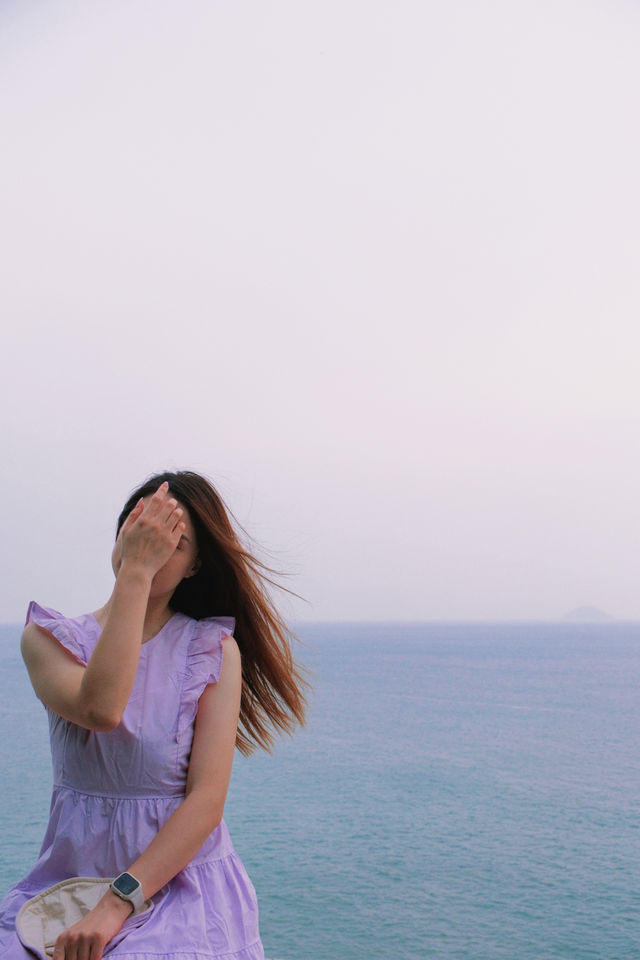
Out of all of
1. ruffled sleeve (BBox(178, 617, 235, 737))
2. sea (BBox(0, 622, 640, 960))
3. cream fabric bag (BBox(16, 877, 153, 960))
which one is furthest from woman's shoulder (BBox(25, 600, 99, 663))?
sea (BBox(0, 622, 640, 960))

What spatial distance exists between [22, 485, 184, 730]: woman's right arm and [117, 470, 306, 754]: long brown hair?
0.15 metres

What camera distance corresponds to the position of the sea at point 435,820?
24281mm

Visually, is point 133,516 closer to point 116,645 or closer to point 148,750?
point 116,645

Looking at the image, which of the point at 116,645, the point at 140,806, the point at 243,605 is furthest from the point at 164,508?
the point at 140,806

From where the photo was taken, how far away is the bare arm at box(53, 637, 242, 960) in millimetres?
1436

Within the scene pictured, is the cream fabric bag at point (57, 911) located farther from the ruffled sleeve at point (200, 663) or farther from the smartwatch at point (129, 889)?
the ruffled sleeve at point (200, 663)

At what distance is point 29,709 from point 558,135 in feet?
175

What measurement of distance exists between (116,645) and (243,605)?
475 millimetres

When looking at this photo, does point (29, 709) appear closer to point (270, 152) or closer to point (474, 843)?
point (474, 843)

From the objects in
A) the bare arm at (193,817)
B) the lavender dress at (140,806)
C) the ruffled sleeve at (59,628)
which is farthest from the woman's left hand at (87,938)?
the ruffled sleeve at (59,628)

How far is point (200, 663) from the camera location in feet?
5.87

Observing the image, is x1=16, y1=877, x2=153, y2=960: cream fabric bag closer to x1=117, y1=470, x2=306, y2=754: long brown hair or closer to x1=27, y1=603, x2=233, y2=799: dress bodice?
x1=27, y1=603, x2=233, y2=799: dress bodice

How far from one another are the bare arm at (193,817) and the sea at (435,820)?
19.1 meters

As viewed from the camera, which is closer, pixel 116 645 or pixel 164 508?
pixel 116 645
